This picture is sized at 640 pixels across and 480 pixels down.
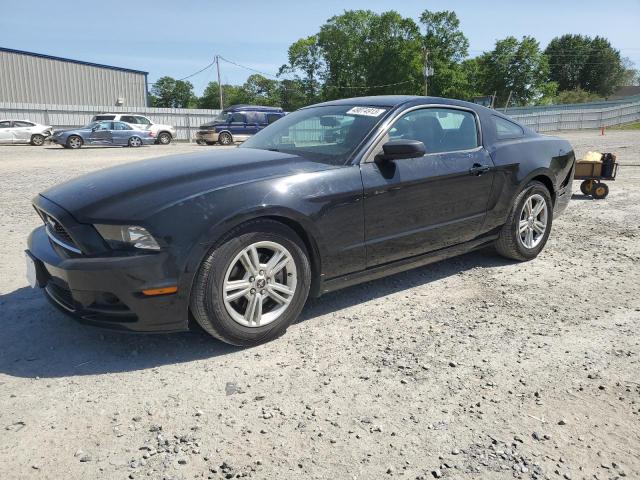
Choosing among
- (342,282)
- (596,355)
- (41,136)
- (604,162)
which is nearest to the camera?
(596,355)

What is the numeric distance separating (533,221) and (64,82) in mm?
41731

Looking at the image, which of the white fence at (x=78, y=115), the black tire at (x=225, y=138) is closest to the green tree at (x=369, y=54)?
the white fence at (x=78, y=115)

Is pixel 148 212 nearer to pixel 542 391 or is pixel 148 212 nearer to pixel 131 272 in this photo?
pixel 131 272

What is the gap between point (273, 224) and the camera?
3102 millimetres

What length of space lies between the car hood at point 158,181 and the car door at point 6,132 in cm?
2423

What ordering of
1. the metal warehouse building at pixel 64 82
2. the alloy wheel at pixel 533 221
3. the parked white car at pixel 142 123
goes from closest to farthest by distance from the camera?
the alloy wheel at pixel 533 221
the parked white car at pixel 142 123
the metal warehouse building at pixel 64 82

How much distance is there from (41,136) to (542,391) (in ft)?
89.8

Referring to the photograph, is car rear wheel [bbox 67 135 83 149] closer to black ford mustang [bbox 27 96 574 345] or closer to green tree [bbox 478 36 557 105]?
black ford mustang [bbox 27 96 574 345]

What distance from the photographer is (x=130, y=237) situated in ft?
9.06

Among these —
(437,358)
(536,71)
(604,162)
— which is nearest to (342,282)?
(437,358)

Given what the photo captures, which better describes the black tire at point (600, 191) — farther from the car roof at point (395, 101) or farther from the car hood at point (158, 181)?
the car hood at point (158, 181)

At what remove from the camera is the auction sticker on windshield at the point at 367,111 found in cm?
383

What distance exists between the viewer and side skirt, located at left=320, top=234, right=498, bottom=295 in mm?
3455

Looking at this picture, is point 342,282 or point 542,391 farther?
point 342,282
